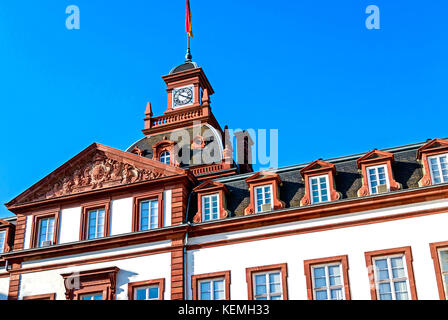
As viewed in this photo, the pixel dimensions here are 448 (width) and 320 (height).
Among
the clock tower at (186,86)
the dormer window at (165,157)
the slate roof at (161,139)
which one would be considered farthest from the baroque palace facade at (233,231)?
the clock tower at (186,86)

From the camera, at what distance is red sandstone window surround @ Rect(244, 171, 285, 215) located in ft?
107

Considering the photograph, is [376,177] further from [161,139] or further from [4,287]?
[161,139]

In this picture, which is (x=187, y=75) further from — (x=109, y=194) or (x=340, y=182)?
(x=340, y=182)

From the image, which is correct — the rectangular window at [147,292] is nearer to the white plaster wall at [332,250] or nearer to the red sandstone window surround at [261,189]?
the white plaster wall at [332,250]

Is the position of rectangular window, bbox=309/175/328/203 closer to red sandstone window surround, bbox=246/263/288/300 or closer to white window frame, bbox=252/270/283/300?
red sandstone window surround, bbox=246/263/288/300

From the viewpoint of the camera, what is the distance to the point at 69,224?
3550 centimetres

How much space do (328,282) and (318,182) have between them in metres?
5.41

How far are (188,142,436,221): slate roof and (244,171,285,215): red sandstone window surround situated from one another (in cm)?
53

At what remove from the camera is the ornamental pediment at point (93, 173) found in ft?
117

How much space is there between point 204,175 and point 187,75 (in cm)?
1735

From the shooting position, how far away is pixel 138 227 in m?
34.0

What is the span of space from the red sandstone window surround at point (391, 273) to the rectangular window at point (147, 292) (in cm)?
1044

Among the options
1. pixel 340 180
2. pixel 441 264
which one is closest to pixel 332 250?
pixel 340 180

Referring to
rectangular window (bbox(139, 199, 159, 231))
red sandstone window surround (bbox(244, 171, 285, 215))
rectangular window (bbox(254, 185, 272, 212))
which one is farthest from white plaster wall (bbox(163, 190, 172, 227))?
rectangular window (bbox(254, 185, 272, 212))
